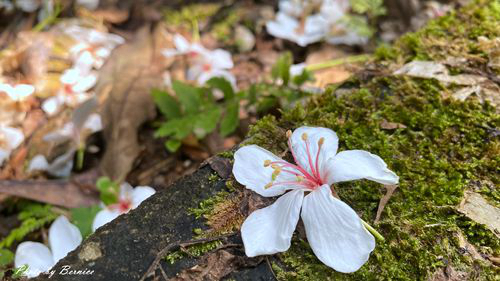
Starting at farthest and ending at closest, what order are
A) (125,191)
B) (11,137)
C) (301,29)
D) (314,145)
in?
1. (301,29)
2. (11,137)
3. (125,191)
4. (314,145)

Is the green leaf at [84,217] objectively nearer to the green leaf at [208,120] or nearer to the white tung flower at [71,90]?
the green leaf at [208,120]

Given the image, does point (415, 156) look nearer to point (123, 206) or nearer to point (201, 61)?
point (123, 206)

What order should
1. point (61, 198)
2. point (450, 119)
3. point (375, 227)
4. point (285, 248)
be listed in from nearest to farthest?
point (285, 248) → point (375, 227) → point (450, 119) → point (61, 198)

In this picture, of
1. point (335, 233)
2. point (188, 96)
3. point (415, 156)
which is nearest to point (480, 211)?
point (415, 156)

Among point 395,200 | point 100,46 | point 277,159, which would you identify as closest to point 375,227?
point 395,200

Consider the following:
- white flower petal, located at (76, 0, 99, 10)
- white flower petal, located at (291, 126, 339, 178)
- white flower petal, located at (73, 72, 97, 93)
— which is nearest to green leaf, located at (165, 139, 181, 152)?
white flower petal, located at (73, 72, 97, 93)

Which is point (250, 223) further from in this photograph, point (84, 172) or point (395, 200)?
point (84, 172)

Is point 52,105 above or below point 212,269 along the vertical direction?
below
